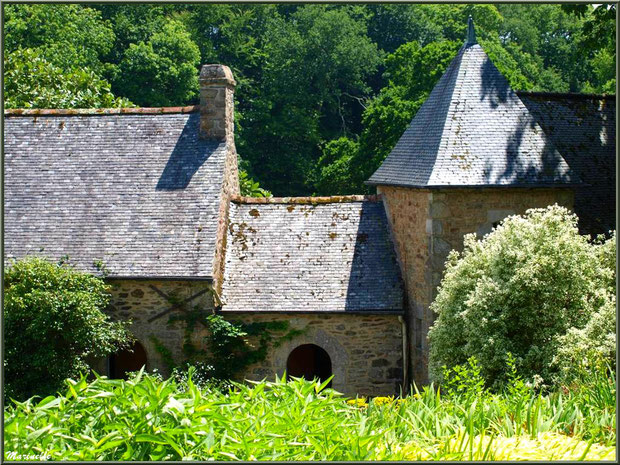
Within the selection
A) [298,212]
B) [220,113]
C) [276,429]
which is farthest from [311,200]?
[276,429]

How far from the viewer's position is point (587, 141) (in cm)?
2002

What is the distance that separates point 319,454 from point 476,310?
25.1 ft

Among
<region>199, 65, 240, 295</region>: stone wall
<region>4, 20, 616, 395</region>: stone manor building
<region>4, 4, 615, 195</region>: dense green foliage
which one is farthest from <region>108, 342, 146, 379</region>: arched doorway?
<region>4, 4, 615, 195</region>: dense green foliage

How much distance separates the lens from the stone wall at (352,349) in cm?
1748

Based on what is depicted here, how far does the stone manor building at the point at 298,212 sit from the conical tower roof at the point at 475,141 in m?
0.03

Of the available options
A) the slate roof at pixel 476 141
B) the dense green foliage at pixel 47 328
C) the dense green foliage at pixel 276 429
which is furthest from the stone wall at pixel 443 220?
the dense green foliage at pixel 276 429

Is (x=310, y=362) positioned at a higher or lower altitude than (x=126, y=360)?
higher

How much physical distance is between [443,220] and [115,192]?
7.18m

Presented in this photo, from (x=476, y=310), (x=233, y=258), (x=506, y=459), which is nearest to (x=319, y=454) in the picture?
(x=506, y=459)

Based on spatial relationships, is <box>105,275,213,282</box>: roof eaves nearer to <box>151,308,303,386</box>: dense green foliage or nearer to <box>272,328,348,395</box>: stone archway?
<box>151,308,303,386</box>: dense green foliage

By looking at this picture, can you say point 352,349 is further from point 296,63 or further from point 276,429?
point 296,63

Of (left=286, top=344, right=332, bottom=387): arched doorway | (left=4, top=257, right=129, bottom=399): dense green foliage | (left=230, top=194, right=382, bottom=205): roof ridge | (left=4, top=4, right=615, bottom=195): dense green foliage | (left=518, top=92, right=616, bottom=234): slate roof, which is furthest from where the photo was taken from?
(left=4, top=4, right=615, bottom=195): dense green foliage

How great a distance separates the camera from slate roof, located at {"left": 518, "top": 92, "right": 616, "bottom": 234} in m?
19.0

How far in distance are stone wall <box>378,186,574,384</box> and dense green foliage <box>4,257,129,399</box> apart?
571 cm
